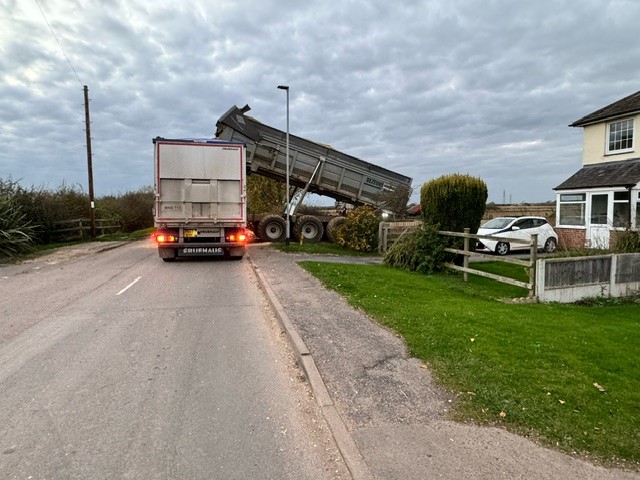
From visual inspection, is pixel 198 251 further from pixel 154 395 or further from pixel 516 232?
pixel 516 232

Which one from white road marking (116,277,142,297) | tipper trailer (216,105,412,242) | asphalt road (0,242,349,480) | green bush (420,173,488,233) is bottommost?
asphalt road (0,242,349,480)

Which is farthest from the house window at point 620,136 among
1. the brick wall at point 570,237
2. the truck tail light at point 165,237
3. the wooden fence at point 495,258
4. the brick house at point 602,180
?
the truck tail light at point 165,237

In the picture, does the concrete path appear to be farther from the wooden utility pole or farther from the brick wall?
the wooden utility pole

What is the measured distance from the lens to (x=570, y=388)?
4.05m

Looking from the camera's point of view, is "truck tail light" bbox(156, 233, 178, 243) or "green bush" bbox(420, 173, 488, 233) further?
"truck tail light" bbox(156, 233, 178, 243)

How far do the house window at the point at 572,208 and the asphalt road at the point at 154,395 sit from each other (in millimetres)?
17758

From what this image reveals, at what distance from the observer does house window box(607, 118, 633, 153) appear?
19062 mm

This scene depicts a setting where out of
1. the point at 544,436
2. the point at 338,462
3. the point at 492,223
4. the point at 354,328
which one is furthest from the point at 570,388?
the point at 492,223

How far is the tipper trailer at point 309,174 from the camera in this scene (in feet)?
59.9

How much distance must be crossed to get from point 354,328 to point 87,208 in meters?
23.6

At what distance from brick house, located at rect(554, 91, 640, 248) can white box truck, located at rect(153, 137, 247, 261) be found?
13707 millimetres

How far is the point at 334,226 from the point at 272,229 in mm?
2757

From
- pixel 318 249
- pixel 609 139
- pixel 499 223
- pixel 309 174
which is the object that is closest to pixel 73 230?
pixel 309 174

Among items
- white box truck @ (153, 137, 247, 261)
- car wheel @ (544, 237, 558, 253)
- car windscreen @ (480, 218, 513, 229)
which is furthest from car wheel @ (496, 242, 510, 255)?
white box truck @ (153, 137, 247, 261)
